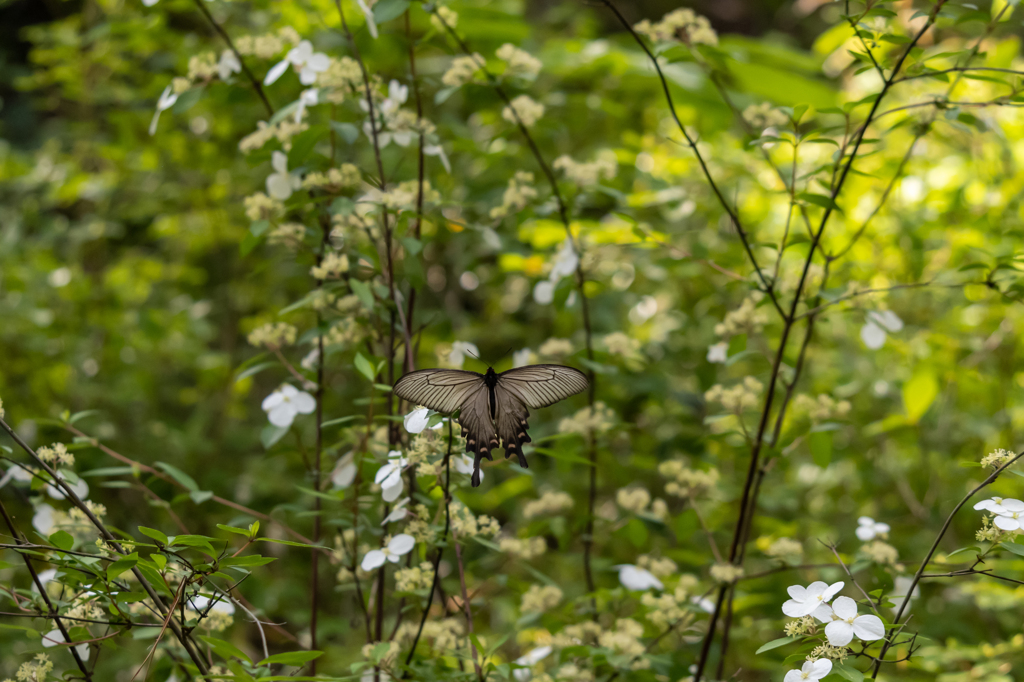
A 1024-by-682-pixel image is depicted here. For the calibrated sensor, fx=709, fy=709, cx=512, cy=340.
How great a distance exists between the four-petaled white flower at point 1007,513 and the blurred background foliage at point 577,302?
0.67m

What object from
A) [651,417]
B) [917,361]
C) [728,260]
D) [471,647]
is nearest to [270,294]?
[651,417]

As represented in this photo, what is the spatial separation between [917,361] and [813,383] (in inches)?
12.3

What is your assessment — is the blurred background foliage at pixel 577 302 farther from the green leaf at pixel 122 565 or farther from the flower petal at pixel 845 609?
the green leaf at pixel 122 565

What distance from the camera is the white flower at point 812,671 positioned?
0.77m

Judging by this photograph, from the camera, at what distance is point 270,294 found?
2.72 m

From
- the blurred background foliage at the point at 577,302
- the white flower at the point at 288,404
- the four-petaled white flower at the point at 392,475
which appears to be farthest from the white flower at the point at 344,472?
the blurred background foliage at the point at 577,302

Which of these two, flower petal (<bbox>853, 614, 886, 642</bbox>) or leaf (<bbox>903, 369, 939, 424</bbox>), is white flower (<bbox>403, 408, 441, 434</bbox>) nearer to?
flower petal (<bbox>853, 614, 886, 642</bbox>)

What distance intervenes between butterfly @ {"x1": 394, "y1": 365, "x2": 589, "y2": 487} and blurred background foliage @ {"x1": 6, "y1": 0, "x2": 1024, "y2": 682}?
50cm

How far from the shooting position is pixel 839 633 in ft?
2.58

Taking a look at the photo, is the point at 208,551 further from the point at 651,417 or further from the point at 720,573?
the point at 651,417

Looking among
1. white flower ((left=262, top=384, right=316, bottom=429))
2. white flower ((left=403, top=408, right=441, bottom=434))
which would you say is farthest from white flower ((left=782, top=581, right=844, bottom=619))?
white flower ((left=262, top=384, right=316, bottom=429))

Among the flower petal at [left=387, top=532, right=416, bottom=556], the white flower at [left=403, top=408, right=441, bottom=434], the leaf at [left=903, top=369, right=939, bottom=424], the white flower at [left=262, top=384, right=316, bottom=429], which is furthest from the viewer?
the leaf at [left=903, top=369, right=939, bottom=424]

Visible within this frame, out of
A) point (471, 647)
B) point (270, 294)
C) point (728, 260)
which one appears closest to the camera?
point (471, 647)

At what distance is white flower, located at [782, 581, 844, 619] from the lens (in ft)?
2.69
